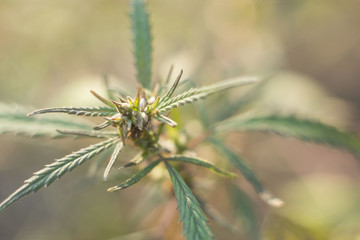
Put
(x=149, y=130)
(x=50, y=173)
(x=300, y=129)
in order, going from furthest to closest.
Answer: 1. (x=300, y=129)
2. (x=149, y=130)
3. (x=50, y=173)

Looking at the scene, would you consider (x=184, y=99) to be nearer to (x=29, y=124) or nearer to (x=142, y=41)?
(x=142, y=41)

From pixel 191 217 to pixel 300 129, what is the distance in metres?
0.93

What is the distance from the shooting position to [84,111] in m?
1.22

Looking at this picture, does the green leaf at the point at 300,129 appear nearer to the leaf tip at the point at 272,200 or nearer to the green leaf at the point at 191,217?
the leaf tip at the point at 272,200

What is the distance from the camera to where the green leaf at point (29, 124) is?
1674 mm

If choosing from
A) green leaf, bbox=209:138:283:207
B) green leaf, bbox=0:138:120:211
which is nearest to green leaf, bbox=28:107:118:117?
green leaf, bbox=0:138:120:211

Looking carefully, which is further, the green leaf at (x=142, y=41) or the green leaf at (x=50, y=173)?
the green leaf at (x=142, y=41)

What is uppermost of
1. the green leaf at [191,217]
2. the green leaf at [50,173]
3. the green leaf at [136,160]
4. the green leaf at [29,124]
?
the green leaf at [29,124]

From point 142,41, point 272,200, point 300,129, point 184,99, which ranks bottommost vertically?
point 272,200

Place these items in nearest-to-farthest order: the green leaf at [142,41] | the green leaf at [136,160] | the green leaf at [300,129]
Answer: the green leaf at [136,160] → the green leaf at [142,41] → the green leaf at [300,129]

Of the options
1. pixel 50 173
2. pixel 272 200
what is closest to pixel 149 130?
pixel 50 173

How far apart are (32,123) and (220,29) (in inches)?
104

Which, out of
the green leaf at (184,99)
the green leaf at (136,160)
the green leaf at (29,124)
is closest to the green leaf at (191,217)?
the green leaf at (136,160)

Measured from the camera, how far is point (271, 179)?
11.6ft
